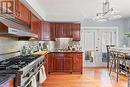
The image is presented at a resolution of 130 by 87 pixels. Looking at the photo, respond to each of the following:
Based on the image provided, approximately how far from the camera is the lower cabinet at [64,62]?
8.00 metres

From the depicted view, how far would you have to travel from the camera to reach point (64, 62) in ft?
26.3

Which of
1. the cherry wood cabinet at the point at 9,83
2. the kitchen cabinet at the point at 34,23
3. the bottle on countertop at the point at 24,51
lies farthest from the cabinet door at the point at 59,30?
the cherry wood cabinet at the point at 9,83

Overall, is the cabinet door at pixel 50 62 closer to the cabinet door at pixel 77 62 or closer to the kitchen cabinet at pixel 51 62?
the kitchen cabinet at pixel 51 62

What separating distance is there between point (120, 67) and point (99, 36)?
9.82 feet

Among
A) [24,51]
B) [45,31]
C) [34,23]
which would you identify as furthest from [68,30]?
[24,51]

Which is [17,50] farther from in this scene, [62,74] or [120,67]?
[120,67]

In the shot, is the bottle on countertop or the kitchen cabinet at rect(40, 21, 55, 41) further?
the kitchen cabinet at rect(40, 21, 55, 41)

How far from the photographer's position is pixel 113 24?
10.2 metres

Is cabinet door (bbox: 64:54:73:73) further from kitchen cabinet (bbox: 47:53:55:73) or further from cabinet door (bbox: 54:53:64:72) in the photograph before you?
kitchen cabinet (bbox: 47:53:55:73)

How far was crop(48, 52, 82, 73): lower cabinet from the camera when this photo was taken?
7996mm

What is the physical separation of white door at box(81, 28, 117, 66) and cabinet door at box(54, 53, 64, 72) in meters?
2.50

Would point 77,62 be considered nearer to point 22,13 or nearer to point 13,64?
point 22,13

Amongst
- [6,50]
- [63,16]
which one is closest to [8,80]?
[6,50]

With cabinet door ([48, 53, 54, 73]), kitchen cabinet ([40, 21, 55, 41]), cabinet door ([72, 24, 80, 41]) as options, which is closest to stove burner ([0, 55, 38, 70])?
kitchen cabinet ([40, 21, 55, 41])
